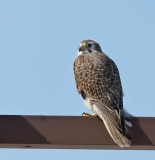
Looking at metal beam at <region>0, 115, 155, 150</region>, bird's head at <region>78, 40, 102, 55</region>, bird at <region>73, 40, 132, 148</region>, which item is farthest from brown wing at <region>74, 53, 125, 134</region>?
metal beam at <region>0, 115, 155, 150</region>

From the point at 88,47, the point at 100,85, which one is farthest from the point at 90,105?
the point at 88,47

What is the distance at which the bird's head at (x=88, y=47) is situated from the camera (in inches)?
235

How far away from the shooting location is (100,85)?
15.1 ft

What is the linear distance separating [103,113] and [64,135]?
1467mm

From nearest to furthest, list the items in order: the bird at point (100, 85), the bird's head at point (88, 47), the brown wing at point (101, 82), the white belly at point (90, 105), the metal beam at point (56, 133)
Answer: the metal beam at point (56, 133) < the bird at point (100, 85) < the brown wing at point (101, 82) < the white belly at point (90, 105) < the bird's head at point (88, 47)

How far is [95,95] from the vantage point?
4.59 metres

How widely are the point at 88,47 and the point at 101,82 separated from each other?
1526 millimetres

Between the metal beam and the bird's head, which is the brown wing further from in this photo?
the metal beam

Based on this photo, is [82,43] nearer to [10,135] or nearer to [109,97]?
[109,97]

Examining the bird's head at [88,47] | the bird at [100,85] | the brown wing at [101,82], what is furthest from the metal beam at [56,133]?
the bird's head at [88,47]

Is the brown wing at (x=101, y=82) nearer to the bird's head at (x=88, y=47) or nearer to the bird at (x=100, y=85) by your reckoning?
the bird at (x=100, y=85)

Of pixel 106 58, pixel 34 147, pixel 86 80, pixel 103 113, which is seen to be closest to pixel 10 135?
pixel 34 147

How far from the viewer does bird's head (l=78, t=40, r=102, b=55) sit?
596cm

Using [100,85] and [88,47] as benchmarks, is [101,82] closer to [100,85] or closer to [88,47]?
[100,85]
